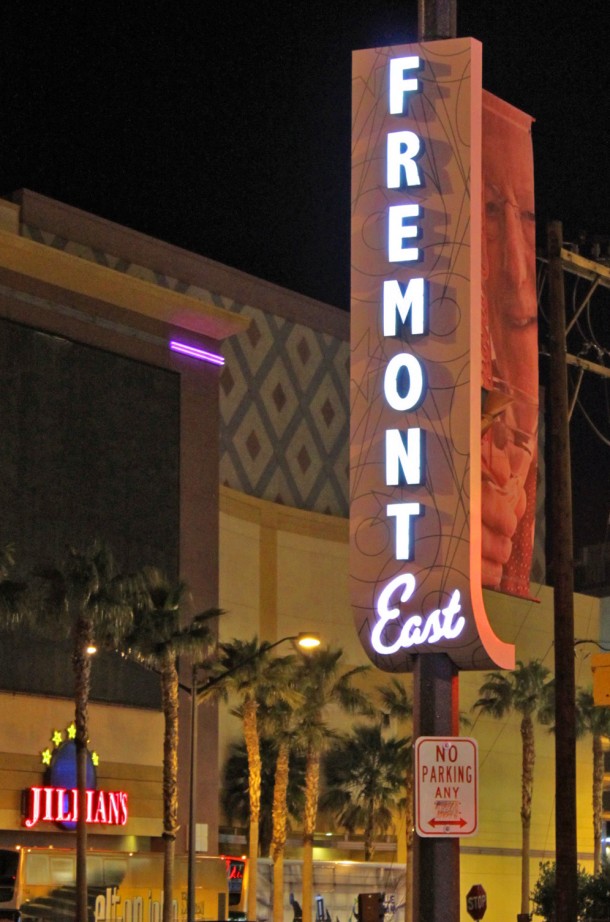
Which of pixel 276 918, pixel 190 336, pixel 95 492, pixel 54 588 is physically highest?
pixel 190 336

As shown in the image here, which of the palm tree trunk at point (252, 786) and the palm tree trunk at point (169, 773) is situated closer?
the palm tree trunk at point (169, 773)

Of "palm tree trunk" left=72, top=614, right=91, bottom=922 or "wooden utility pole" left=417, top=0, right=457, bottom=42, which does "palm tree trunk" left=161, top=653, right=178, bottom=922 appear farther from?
"wooden utility pole" left=417, top=0, right=457, bottom=42

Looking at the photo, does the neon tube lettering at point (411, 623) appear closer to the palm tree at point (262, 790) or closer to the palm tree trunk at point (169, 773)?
the palm tree trunk at point (169, 773)

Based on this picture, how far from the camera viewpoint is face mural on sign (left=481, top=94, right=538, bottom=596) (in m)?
23.0

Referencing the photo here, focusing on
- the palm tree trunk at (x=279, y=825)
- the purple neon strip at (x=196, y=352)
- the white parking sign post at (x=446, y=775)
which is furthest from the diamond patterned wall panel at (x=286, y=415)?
the white parking sign post at (x=446, y=775)

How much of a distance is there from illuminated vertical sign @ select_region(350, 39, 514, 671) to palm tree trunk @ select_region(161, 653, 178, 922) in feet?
82.9

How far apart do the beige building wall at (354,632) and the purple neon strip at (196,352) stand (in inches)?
288

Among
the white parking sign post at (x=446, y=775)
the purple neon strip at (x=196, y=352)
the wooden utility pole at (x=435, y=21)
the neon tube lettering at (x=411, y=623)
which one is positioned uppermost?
the purple neon strip at (x=196, y=352)

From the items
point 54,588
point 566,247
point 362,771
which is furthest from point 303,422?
point 566,247

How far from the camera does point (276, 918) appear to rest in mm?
57812

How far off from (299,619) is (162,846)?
53.1ft

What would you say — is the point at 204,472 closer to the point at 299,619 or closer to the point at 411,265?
the point at 299,619

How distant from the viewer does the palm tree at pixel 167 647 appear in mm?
46406

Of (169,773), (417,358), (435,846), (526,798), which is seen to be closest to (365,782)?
(526,798)
